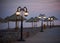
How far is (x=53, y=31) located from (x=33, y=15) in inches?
16.0

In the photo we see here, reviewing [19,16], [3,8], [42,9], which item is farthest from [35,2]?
[3,8]

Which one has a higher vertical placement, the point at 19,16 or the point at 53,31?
the point at 19,16

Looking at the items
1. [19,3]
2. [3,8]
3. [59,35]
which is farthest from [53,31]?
[3,8]

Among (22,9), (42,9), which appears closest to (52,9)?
(42,9)

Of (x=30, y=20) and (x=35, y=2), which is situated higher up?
(x=35, y=2)

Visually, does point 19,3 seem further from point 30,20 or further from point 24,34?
Answer: point 24,34

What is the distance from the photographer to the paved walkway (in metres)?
2.52

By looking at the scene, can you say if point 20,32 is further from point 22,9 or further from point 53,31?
point 53,31

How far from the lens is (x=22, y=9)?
2525 mm

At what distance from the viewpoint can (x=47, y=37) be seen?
8.32 feet

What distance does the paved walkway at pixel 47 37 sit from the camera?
99.2 inches

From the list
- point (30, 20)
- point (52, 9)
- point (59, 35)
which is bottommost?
point (59, 35)

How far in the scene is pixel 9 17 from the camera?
254 cm

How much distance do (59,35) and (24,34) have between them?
1.82ft
